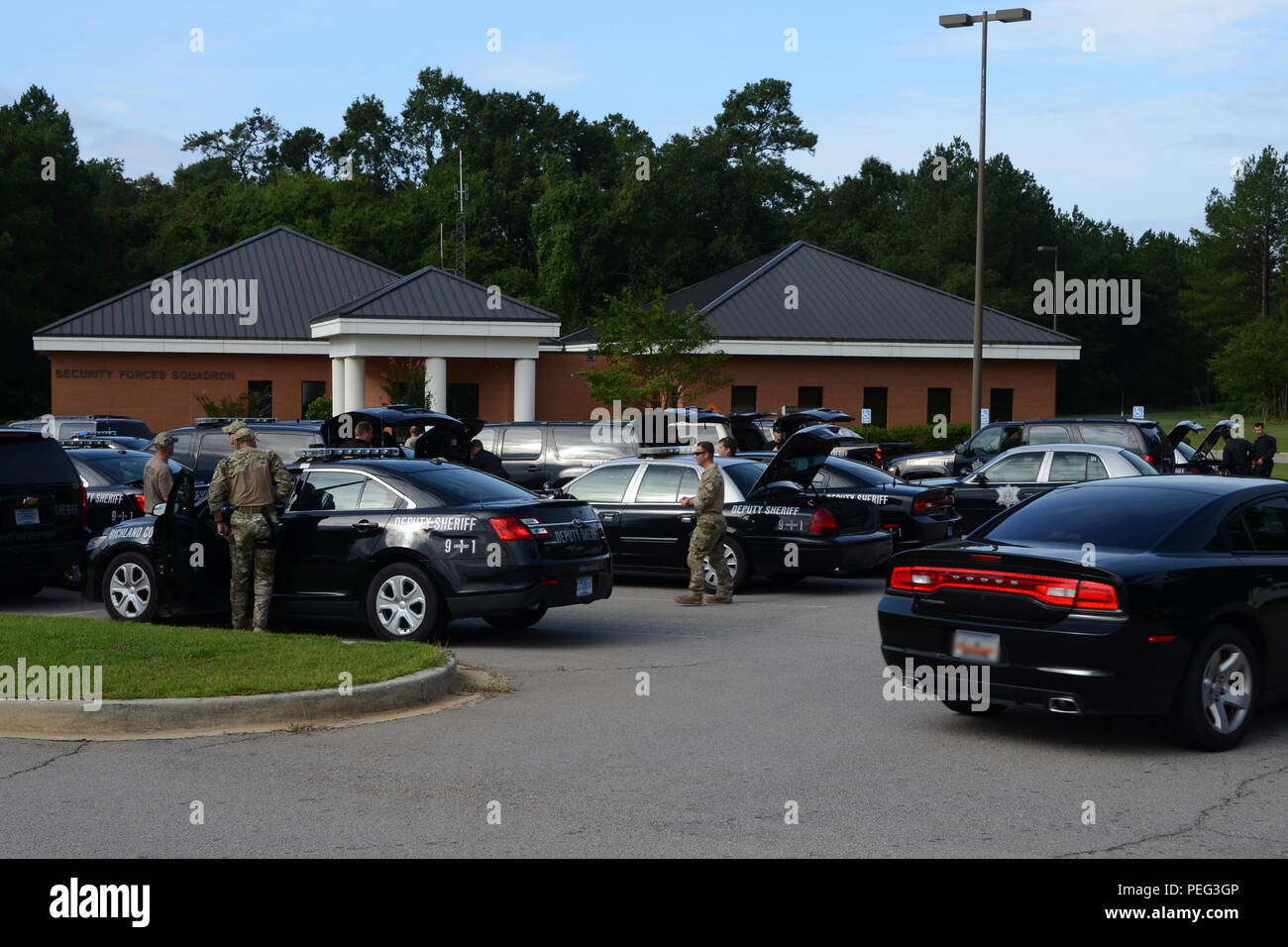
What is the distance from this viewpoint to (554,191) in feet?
231

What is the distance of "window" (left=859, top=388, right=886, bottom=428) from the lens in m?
48.3

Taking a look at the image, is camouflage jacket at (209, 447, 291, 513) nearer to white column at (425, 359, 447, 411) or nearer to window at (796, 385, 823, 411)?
white column at (425, 359, 447, 411)

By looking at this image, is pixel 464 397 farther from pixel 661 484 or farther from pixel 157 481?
pixel 157 481

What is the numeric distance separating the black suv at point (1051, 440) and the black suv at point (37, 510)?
13.8 metres

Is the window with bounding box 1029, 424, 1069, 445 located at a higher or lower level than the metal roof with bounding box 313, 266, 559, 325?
lower

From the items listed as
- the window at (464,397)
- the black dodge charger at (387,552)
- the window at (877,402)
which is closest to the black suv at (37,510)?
the black dodge charger at (387,552)

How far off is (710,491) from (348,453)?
13.1 feet

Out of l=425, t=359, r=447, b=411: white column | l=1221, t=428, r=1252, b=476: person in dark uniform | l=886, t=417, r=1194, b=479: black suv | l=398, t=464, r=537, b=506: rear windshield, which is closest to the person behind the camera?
l=398, t=464, r=537, b=506: rear windshield

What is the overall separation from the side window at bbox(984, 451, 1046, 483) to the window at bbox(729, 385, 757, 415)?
2711cm

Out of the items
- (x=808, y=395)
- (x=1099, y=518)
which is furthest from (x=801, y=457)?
(x=808, y=395)

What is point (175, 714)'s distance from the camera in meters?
8.57

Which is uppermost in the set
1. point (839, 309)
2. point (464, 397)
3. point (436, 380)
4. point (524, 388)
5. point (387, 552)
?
point (839, 309)

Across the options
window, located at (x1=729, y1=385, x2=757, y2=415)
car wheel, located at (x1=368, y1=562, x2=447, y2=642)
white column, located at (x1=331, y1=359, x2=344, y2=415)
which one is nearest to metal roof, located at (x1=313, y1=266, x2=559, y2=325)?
white column, located at (x1=331, y1=359, x2=344, y2=415)

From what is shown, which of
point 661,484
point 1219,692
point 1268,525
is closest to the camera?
point 1219,692
